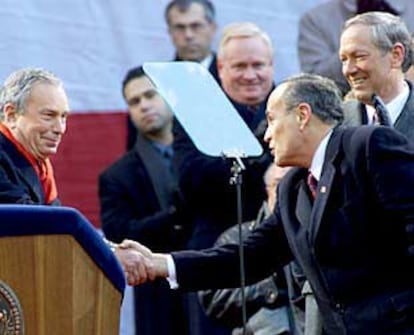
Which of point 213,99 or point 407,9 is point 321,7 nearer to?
point 407,9

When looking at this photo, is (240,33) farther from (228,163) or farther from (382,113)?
Answer: (382,113)

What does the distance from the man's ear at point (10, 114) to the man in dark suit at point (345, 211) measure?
606 millimetres

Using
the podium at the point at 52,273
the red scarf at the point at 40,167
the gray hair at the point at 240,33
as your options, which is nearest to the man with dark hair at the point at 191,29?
the gray hair at the point at 240,33

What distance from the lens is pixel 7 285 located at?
17.3 feet

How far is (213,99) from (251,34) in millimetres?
1738

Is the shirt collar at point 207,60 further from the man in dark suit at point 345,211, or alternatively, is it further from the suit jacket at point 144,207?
the man in dark suit at point 345,211

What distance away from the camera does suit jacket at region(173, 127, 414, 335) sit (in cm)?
632

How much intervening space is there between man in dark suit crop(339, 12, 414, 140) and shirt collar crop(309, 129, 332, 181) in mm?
440

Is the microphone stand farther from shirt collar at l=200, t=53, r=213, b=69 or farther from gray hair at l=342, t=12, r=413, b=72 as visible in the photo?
shirt collar at l=200, t=53, r=213, b=69

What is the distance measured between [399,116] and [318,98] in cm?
47

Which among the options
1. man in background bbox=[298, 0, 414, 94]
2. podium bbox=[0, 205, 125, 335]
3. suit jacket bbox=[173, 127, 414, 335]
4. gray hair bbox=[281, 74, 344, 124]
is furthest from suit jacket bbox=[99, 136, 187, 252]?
podium bbox=[0, 205, 125, 335]

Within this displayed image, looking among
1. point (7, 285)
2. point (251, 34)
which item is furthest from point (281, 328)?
point (7, 285)

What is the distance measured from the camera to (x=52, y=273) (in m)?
5.37

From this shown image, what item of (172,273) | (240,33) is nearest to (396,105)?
(172,273)
